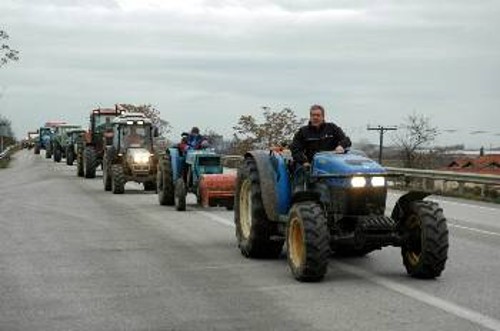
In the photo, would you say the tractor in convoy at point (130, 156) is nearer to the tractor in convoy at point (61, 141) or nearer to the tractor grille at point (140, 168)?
the tractor grille at point (140, 168)

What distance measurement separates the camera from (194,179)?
18.2 m

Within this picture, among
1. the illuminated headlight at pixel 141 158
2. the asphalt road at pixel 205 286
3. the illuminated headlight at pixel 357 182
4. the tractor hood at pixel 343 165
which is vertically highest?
the tractor hood at pixel 343 165

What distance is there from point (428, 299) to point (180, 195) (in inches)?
404

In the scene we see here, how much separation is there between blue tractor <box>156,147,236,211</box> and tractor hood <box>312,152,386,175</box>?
6.51 metres

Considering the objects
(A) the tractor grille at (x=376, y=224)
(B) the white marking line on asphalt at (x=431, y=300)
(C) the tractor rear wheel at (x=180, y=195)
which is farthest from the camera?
(C) the tractor rear wheel at (x=180, y=195)

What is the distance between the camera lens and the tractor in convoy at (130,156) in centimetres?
2372

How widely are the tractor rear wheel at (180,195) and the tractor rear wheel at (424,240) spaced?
348 inches

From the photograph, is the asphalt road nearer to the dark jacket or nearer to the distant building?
the dark jacket

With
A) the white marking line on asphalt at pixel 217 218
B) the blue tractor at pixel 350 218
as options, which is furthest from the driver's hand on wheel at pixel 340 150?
the white marking line on asphalt at pixel 217 218

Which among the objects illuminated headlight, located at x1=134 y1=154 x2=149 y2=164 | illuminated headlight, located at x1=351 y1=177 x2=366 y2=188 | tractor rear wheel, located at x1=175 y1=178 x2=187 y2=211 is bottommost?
tractor rear wheel, located at x1=175 y1=178 x2=187 y2=211

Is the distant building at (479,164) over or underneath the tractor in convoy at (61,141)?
underneath

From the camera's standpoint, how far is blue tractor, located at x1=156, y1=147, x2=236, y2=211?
1622 centimetres

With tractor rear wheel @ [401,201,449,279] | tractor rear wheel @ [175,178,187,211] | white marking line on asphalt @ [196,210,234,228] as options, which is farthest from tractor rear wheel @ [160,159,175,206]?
tractor rear wheel @ [401,201,449,279]

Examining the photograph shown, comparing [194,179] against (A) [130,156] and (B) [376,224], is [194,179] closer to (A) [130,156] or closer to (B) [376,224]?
(A) [130,156]
